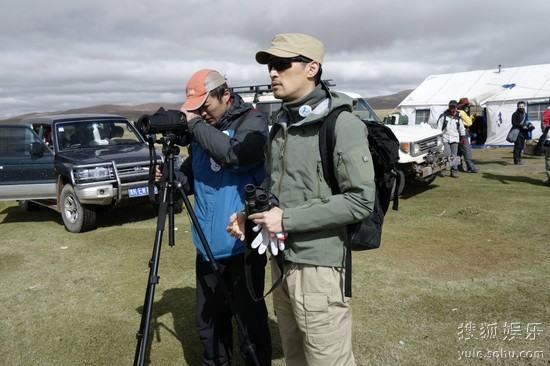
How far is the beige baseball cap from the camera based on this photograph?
6.43 feet

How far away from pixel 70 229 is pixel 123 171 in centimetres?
132

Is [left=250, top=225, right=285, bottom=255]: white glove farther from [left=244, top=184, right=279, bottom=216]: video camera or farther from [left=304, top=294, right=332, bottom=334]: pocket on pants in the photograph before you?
[left=304, top=294, right=332, bottom=334]: pocket on pants

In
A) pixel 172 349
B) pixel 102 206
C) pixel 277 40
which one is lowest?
pixel 172 349

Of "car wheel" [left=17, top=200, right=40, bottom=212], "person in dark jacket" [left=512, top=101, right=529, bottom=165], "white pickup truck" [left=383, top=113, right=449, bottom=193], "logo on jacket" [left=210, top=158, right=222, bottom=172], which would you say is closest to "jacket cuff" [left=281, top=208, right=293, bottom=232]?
"logo on jacket" [left=210, top=158, right=222, bottom=172]

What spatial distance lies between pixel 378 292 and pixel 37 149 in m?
6.33

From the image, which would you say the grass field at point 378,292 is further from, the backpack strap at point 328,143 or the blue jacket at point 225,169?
the backpack strap at point 328,143

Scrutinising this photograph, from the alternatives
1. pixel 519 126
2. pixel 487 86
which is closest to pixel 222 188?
pixel 519 126

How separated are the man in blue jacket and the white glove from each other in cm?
60

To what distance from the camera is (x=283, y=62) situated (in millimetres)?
1988

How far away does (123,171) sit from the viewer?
7152mm

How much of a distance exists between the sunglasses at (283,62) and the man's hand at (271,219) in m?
0.65

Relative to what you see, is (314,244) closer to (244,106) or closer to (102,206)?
(244,106)

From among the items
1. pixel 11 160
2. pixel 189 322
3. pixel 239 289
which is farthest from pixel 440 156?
pixel 11 160

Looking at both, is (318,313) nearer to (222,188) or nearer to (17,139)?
(222,188)
